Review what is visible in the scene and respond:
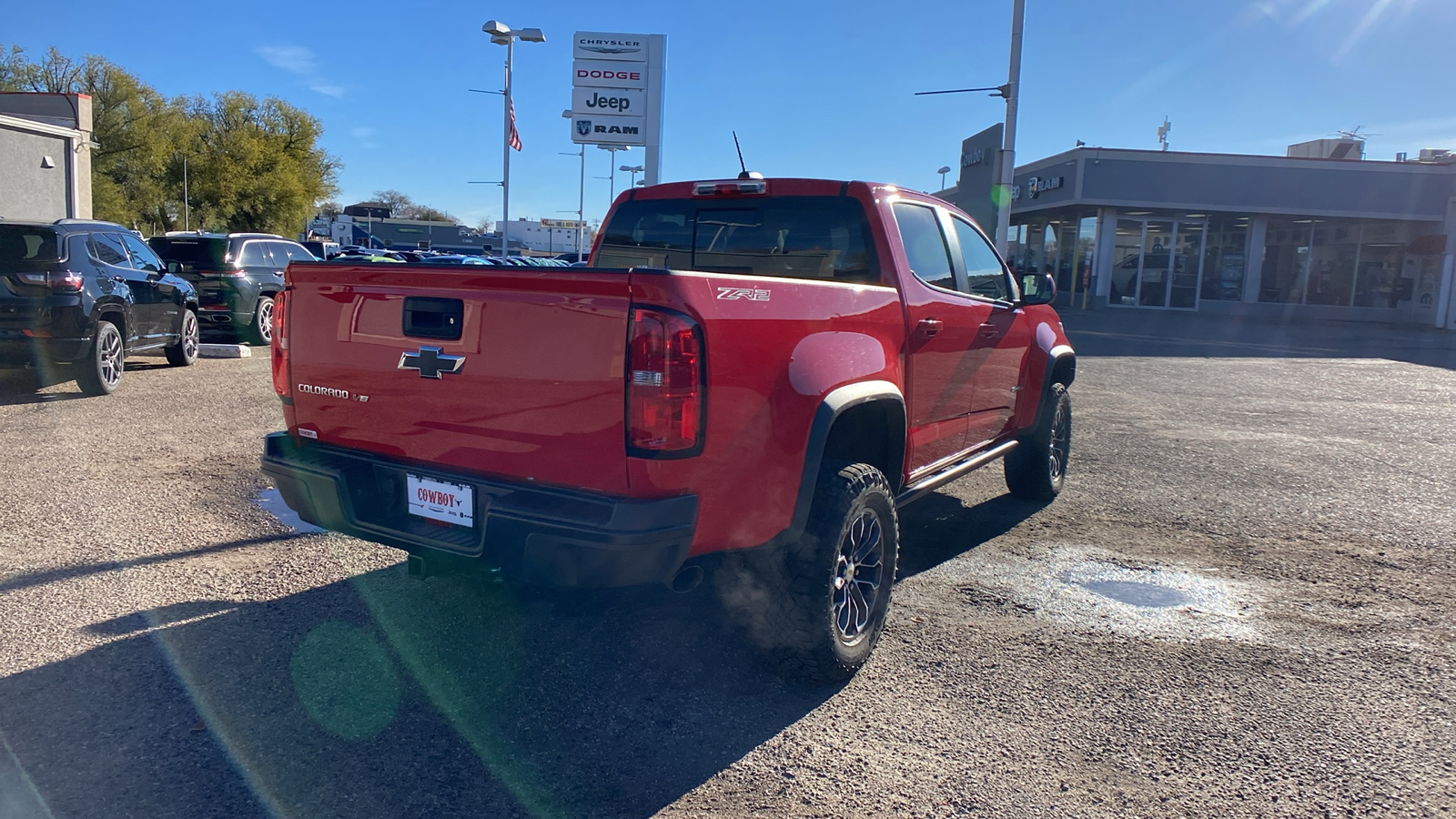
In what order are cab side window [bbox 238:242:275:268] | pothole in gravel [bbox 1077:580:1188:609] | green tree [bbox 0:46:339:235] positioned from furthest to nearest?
green tree [bbox 0:46:339:235], cab side window [bbox 238:242:275:268], pothole in gravel [bbox 1077:580:1188:609]

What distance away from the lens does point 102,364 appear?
30.5 feet

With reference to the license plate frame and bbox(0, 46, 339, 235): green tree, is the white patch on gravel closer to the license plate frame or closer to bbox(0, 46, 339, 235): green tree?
the license plate frame

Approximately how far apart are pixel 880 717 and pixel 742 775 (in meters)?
0.64

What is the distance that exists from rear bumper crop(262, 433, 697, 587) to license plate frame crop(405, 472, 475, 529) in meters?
0.02

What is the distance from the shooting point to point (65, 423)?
8.01 m

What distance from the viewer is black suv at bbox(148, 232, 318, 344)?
44.9 feet

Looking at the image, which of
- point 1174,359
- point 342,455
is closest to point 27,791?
point 342,455

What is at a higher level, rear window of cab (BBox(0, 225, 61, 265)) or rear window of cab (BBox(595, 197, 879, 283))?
rear window of cab (BBox(595, 197, 879, 283))

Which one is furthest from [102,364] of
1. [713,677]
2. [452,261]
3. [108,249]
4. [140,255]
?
[713,677]

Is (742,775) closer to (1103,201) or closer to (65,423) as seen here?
(65,423)

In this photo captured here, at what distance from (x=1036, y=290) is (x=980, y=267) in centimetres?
52

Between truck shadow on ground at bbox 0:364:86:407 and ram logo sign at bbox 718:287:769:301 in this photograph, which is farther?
truck shadow on ground at bbox 0:364:86:407

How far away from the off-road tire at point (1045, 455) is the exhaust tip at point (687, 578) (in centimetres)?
346

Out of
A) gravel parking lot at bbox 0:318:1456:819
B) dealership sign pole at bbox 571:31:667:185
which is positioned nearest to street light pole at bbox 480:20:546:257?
dealership sign pole at bbox 571:31:667:185
